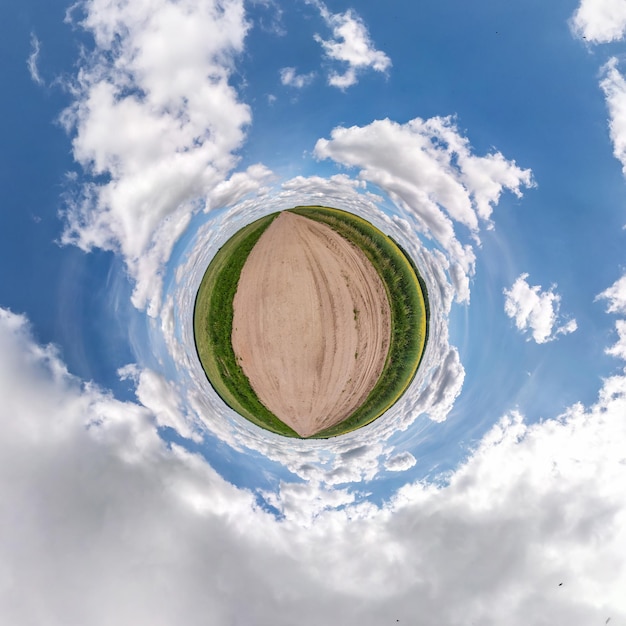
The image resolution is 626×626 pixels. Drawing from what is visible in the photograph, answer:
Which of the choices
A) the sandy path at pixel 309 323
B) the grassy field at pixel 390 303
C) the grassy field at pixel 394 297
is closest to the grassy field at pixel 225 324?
the grassy field at pixel 390 303

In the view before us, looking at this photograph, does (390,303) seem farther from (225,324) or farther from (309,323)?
(225,324)

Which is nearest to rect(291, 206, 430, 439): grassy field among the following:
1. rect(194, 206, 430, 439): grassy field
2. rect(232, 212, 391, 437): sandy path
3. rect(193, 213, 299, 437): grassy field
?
rect(194, 206, 430, 439): grassy field

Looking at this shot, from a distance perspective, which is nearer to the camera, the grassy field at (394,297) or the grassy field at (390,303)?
the grassy field at (390,303)

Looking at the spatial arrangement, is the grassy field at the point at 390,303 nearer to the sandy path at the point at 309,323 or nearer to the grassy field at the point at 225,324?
the grassy field at the point at 225,324

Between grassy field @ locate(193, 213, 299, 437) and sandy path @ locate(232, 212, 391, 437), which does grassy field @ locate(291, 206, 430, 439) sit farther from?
grassy field @ locate(193, 213, 299, 437)

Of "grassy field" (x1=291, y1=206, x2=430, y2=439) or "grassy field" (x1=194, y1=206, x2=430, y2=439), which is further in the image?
"grassy field" (x1=291, y1=206, x2=430, y2=439)

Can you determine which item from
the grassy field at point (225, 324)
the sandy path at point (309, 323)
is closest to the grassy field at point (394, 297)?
the sandy path at point (309, 323)

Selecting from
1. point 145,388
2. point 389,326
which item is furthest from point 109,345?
point 389,326
